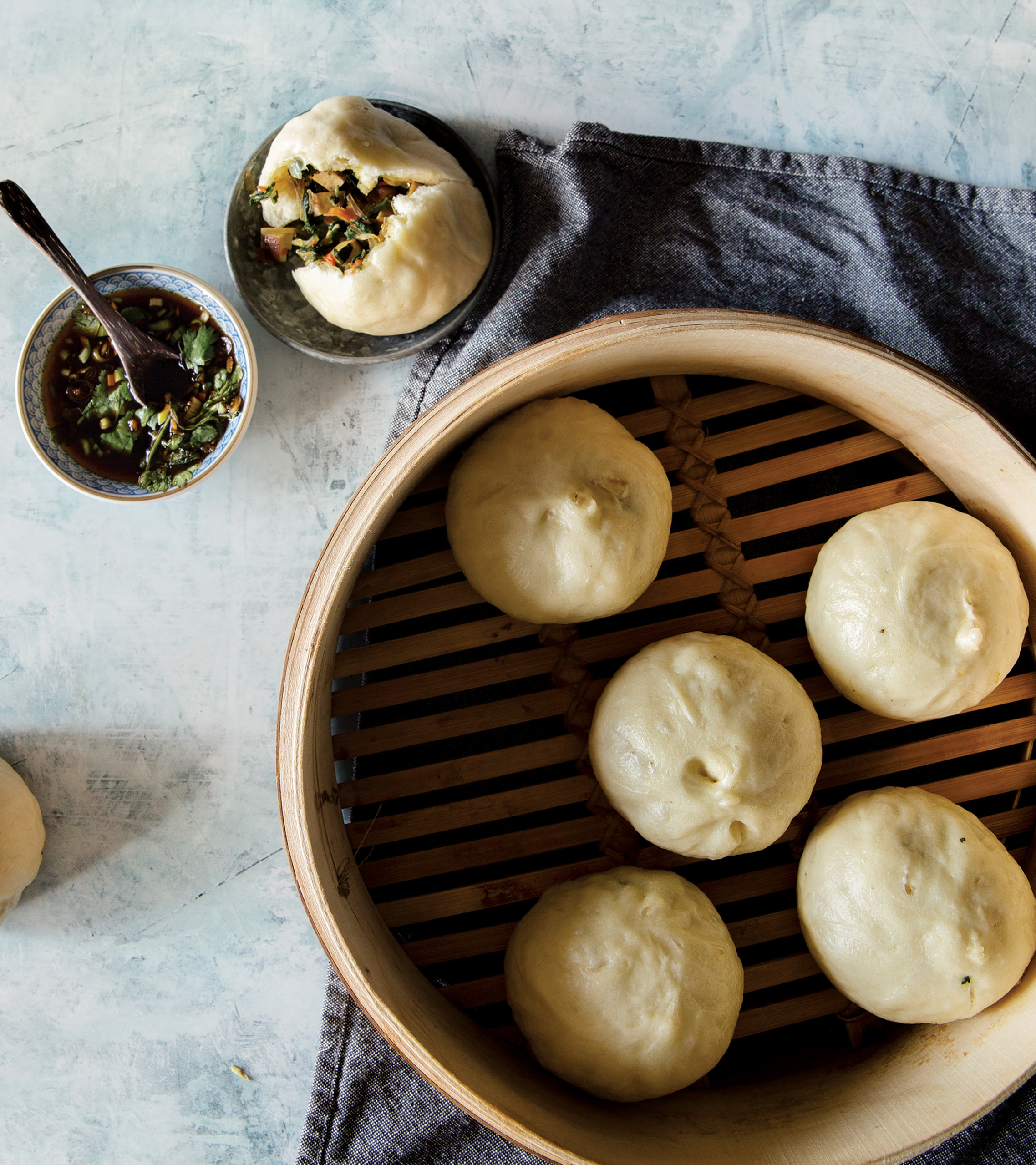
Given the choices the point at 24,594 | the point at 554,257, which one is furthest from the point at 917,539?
the point at 24,594

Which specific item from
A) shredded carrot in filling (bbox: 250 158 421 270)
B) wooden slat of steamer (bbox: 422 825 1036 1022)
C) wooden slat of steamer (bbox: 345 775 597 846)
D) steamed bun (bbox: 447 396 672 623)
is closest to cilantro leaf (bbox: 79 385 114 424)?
shredded carrot in filling (bbox: 250 158 421 270)

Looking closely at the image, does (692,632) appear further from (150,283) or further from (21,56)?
(21,56)

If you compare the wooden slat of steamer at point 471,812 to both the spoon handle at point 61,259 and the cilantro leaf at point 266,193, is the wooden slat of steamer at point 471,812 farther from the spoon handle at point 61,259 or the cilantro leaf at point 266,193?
the cilantro leaf at point 266,193

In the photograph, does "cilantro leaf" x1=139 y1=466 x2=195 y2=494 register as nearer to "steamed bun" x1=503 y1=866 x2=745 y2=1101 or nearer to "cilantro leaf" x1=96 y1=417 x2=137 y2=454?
"cilantro leaf" x1=96 y1=417 x2=137 y2=454

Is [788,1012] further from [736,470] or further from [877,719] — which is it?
[736,470]

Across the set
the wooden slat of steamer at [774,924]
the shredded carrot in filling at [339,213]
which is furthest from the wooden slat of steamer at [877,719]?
the shredded carrot in filling at [339,213]

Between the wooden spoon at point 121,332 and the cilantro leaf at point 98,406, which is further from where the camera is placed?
the cilantro leaf at point 98,406
